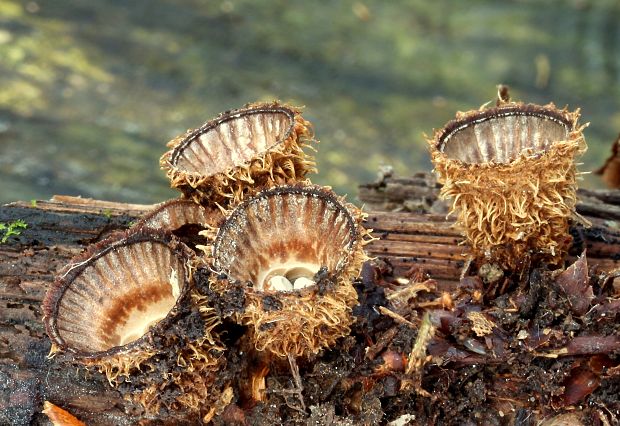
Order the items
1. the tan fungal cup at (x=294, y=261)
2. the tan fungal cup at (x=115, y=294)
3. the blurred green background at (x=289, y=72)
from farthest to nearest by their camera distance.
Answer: the blurred green background at (x=289, y=72) < the tan fungal cup at (x=115, y=294) < the tan fungal cup at (x=294, y=261)

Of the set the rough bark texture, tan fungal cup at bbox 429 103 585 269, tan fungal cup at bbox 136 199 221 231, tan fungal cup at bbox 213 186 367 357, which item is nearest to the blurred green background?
the rough bark texture

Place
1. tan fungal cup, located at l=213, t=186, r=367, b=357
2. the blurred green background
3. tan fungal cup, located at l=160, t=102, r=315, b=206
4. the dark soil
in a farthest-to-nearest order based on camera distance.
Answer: the blurred green background
tan fungal cup, located at l=160, t=102, r=315, b=206
the dark soil
tan fungal cup, located at l=213, t=186, r=367, b=357

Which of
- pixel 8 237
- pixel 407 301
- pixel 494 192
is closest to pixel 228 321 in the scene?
pixel 407 301

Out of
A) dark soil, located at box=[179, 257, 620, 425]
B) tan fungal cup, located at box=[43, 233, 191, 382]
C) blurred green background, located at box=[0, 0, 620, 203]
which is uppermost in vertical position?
blurred green background, located at box=[0, 0, 620, 203]

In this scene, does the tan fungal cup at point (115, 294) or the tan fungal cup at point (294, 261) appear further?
the tan fungal cup at point (115, 294)

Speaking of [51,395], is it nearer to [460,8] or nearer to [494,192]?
[494,192]

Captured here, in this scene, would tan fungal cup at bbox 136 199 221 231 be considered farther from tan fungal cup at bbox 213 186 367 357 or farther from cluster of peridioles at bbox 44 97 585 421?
tan fungal cup at bbox 213 186 367 357

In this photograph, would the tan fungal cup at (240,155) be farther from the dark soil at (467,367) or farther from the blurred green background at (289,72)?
the blurred green background at (289,72)

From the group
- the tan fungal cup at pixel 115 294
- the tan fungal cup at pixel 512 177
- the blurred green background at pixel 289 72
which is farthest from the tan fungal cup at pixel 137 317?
the blurred green background at pixel 289 72
